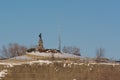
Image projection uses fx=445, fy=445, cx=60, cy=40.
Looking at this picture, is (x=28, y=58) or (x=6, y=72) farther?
(x=28, y=58)

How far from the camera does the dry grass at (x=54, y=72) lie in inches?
1148

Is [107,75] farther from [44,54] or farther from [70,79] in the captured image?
[44,54]

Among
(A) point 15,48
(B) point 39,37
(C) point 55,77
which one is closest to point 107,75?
(C) point 55,77

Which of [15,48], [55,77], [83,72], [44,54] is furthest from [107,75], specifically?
[15,48]

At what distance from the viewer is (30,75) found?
2919cm

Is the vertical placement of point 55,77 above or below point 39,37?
below

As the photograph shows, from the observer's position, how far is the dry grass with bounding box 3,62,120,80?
29156 millimetres

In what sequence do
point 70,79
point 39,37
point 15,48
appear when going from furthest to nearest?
point 15,48
point 39,37
point 70,79

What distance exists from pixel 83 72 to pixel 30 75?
3.50 m

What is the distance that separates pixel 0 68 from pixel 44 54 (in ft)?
16.1

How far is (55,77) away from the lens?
2914cm

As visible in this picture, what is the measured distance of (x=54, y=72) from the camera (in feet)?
96.0

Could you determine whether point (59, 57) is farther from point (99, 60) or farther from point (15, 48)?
point (15, 48)

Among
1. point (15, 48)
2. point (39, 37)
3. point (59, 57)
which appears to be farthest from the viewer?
point (15, 48)
